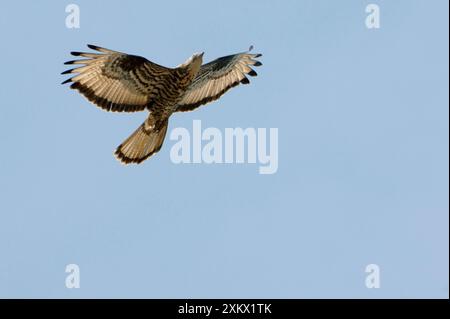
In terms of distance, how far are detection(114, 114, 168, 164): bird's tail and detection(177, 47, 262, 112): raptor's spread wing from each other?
19.0 inches

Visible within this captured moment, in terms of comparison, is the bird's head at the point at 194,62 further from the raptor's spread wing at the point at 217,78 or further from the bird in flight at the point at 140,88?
the raptor's spread wing at the point at 217,78

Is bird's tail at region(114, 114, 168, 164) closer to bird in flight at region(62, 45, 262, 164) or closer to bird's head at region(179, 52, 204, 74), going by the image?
bird in flight at region(62, 45, 262, 164)

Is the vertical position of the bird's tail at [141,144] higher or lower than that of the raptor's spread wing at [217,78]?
lower

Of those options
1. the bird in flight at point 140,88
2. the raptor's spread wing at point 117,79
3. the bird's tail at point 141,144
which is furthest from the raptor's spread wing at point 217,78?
the raptor's spread wing at point 117,79

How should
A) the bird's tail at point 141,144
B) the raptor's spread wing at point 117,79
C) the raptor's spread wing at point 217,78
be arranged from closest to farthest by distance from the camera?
the raptor's spread wing at point 117,79 < the bird's tail at point 141,144 < the raptor's spread wing at point 217,78

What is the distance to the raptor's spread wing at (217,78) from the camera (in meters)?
14.8

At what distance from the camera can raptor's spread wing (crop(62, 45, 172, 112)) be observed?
14.0m

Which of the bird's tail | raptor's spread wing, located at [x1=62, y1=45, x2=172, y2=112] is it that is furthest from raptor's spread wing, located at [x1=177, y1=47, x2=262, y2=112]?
raptor's spread wing, located at [x1=62, y1=45, x2=172, y2=112]

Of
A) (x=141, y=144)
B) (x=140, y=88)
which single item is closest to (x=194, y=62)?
(x=140, y=88)
